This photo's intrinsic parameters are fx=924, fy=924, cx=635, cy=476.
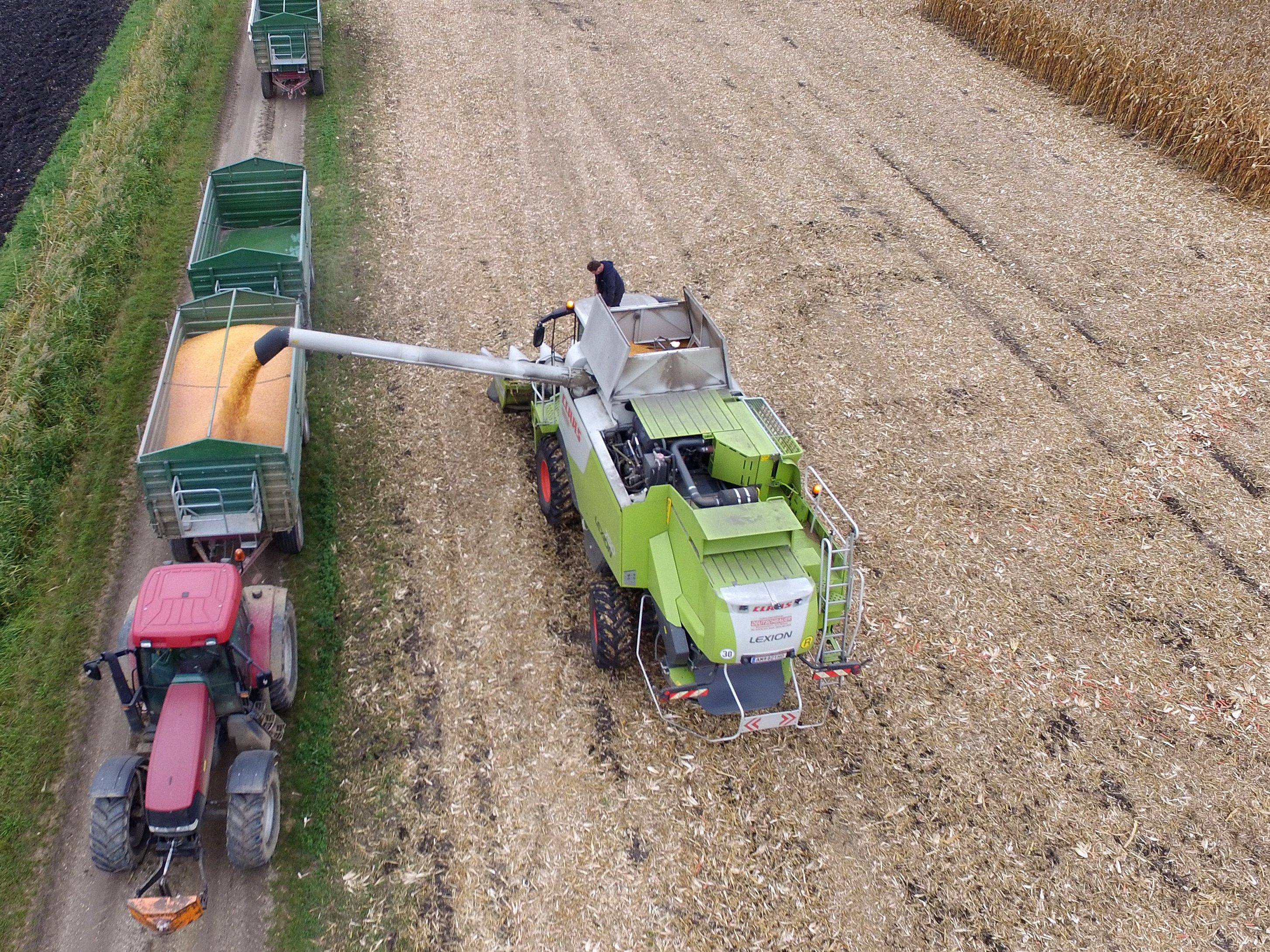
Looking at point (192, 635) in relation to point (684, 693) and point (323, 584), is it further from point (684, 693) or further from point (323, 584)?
point (684, 693)

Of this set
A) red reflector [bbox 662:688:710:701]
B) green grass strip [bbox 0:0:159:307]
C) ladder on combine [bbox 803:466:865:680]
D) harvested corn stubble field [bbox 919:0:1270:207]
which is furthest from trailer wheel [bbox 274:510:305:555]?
harvested corn stubble field [bbox 919:0:1270:207]

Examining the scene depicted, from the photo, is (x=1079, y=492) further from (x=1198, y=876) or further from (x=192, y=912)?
(x=192, y=912)

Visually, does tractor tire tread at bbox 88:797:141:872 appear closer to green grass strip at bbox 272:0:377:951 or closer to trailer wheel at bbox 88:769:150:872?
trailer wheel at bbox 88:769:150:872

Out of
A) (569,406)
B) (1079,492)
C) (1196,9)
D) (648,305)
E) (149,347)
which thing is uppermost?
(1196,9)

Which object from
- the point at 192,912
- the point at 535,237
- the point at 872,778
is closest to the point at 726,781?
Result: the point at 872,778

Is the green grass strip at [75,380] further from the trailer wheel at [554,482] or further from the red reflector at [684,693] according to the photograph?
the red reflector at [684,693]

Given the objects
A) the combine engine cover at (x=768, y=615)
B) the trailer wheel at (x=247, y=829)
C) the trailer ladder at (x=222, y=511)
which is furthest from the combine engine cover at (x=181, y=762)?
the combine engine cover at (x=768, y=615)

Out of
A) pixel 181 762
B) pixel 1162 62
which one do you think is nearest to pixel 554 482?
pixel 181 762
